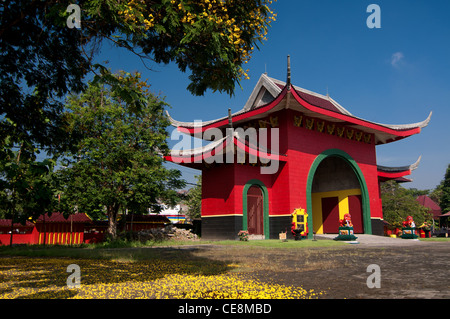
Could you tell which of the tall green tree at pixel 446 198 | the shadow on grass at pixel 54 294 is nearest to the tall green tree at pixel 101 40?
the shadow on grass at pixel 54 294

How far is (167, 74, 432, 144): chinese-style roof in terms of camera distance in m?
18.6

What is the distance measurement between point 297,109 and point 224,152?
5116mm

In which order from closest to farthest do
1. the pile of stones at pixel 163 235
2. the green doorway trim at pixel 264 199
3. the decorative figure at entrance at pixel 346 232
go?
the decorative figure at entrance at pixel 346 232 → the green doorway trim at pixel 264 199 → the pile of stones at pixel 163 235

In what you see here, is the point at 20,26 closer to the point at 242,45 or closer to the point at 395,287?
the point at 242,45

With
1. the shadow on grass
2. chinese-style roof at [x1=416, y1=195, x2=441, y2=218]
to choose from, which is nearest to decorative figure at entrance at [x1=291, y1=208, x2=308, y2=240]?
the shadow on grass

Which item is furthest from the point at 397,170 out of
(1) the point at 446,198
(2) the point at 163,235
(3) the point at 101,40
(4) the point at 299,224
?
(1) the point at 446,198

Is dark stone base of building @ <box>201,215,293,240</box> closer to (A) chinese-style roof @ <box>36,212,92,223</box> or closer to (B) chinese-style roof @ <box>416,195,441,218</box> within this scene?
(A) chinese-style roof @ <box>36,212,92,223</box>

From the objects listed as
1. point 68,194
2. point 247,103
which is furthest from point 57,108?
point 247,103

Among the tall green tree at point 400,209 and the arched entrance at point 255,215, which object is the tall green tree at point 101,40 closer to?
the arched entrance at point 255,215

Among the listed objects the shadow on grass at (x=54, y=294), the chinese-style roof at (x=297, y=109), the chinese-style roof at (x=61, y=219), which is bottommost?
the shadow on grass at (x=54, y=294)

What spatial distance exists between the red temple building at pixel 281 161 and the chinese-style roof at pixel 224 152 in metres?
0.05

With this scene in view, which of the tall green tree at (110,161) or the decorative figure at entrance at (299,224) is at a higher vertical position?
the tall green tree at (110,161)

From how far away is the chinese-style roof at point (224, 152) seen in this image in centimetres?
1720

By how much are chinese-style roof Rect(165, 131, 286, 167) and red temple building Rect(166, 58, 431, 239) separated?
5cm
